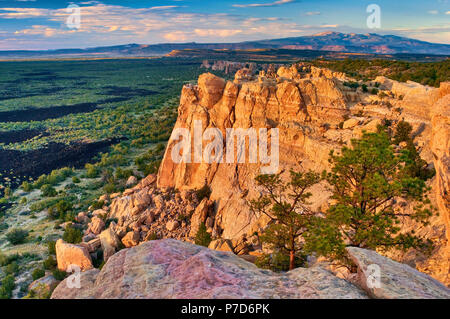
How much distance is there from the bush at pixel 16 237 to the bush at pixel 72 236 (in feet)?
14.5

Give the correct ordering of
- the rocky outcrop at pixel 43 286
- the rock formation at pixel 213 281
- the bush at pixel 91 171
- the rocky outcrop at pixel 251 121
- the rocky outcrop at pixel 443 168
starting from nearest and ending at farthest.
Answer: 1. the rock formation at pixel 213 281
2. the rocky outcrop at pixel 443 168
3. the rocky outcrop at pixel 43 286
4. the rocky outcrop at pixel 251 121
5. the bush at pixel 91 171

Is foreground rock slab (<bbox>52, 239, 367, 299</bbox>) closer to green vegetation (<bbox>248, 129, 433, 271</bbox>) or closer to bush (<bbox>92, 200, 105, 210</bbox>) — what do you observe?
green vegetation (<bbox>248, 129, 433, 271</bbox>)

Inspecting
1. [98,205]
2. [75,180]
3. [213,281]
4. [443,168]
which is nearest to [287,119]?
[443,168]

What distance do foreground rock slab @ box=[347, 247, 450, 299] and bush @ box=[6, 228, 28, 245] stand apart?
92.6 feet

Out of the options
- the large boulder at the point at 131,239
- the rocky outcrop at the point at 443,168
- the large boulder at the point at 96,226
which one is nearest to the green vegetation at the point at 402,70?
the rocky outcrop at the point at 443,168

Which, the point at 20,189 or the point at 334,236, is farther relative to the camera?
the point at 20,189

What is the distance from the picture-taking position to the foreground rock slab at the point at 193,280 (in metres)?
7.78

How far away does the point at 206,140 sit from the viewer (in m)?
26.6

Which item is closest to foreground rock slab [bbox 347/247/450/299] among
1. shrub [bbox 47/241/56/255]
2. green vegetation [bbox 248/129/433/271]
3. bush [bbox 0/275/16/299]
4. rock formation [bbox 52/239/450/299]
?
rock formation [bbox 52/239/450/299]

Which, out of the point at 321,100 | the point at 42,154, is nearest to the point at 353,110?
the point at 321,100

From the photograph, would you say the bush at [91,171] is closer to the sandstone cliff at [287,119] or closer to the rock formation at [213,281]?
the sandstone cliff at [287,119]

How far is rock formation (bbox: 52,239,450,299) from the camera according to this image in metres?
7.71
